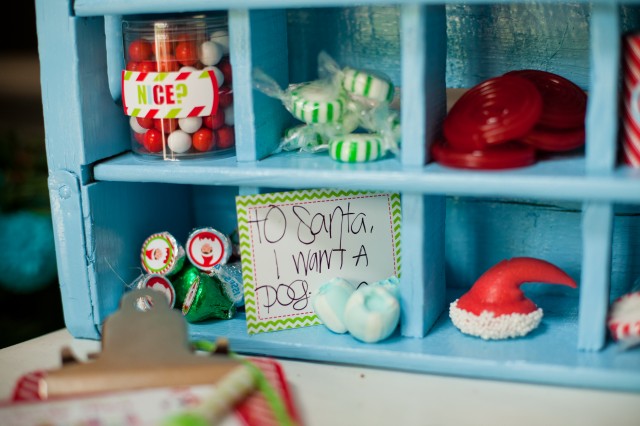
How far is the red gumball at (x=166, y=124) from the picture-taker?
1.14 metres

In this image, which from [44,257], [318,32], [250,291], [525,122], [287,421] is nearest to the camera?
[287,421]

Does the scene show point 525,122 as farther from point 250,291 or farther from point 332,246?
point 250,291

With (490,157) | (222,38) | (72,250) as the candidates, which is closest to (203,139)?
(222,38)

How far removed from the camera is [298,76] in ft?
4.25

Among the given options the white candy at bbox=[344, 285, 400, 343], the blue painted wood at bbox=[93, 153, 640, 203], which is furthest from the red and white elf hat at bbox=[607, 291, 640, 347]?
the white candy at bbox=[344, 285, 400, 343]

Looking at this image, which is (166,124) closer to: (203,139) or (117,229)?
(203,139)

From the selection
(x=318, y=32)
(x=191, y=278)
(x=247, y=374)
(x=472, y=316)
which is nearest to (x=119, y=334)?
(x=247, y=374)

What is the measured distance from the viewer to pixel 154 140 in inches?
45.5

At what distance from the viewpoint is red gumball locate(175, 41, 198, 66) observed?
3.65 feet

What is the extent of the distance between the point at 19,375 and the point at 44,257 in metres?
0.34

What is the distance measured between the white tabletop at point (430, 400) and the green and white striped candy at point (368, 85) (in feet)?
1.17

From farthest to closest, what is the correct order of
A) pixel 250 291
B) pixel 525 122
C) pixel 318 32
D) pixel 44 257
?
pixel 44 257 < pixel 318 32 < pixel 250 291 < pixel 525 122

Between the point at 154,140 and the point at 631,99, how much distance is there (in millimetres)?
618

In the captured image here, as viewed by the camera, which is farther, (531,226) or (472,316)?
(531,226)
